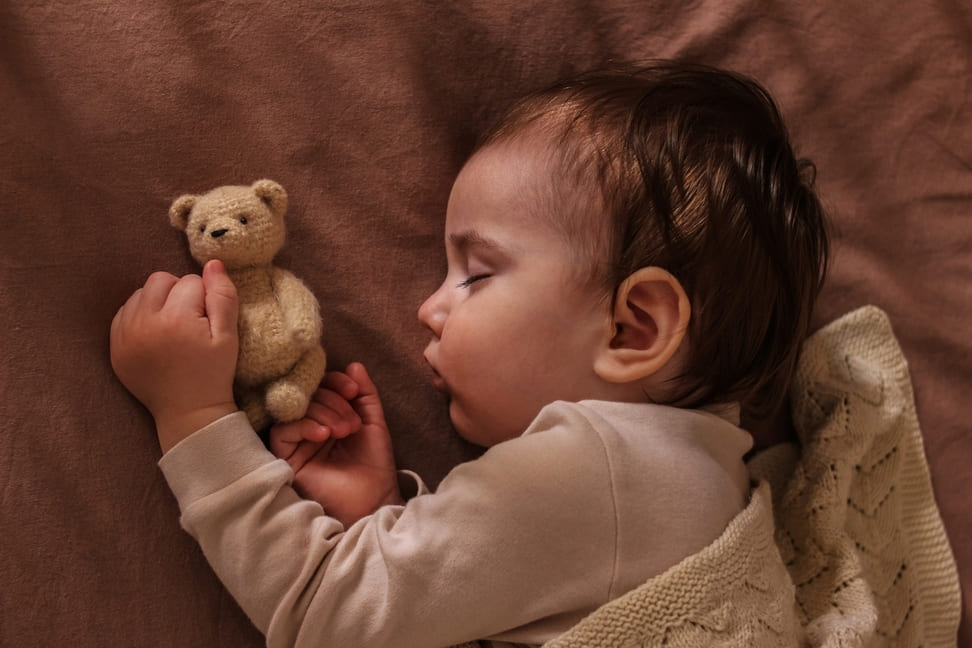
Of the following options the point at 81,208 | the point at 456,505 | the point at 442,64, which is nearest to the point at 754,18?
the point at 442,64

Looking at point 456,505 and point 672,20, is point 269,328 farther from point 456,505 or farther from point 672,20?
point 672,20

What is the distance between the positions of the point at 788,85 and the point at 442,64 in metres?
0.52

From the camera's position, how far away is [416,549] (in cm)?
95

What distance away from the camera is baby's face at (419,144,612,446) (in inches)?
41.4

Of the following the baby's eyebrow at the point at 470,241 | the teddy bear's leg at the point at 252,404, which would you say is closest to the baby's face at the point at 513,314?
the baby's eyebrow at the point at 470,241

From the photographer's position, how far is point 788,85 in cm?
133

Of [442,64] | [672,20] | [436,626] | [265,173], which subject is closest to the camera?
[436,626]

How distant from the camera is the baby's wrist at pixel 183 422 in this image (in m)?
0.97

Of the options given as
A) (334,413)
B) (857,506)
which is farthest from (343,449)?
(857,506)

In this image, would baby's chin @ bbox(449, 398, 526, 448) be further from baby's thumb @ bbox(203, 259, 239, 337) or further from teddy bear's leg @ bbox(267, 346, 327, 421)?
baby's thumb @ bbox(203, 259, 239, 337)

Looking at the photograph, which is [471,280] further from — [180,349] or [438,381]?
[180,349]

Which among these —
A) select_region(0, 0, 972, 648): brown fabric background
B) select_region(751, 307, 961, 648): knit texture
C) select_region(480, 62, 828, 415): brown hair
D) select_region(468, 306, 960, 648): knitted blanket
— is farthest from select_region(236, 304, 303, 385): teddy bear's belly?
select_region(751, 307, 961, 648): knit texture

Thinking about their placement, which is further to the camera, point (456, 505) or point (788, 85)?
point (788, 85)

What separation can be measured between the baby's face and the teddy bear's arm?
0.17 meters
